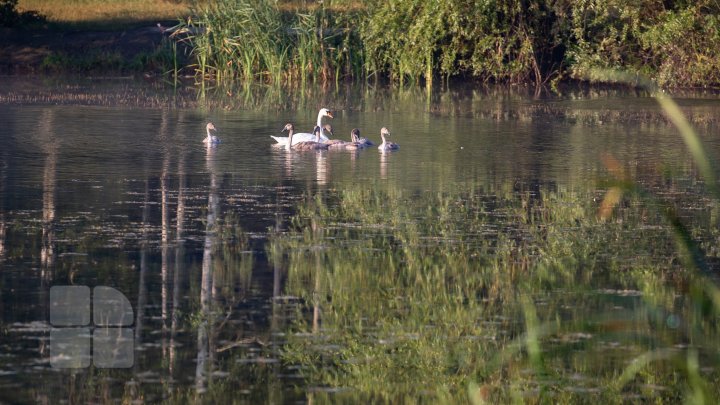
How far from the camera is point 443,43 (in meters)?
28.4

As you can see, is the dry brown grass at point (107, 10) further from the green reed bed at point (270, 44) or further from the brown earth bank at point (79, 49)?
the green reed bed at point (270, 44)

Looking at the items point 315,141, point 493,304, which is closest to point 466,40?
point 315,141

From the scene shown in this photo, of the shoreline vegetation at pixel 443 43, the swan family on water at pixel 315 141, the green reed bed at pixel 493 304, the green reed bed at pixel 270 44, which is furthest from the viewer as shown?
the green reed bed at pixel 270 44

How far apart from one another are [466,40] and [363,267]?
1966 cm

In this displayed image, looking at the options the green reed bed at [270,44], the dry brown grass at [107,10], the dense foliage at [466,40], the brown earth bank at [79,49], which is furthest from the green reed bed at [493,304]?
the dry brown grass at [107,10]

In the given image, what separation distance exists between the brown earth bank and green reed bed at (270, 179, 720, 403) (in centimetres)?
1879

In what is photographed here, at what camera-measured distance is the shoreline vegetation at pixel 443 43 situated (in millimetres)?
26203

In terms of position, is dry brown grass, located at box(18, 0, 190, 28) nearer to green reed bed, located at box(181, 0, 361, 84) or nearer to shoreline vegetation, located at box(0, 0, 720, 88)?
shoreline vegetation, located at box(0, 0, 720, 88)

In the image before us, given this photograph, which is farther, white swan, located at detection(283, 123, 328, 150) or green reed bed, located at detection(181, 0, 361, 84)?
green reed bed, located at detection(181, 0, 361, 84)

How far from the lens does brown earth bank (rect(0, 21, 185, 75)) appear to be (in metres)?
29.5

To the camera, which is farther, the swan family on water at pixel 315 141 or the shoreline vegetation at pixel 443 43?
the shoreline vegetation at pixel 443 43

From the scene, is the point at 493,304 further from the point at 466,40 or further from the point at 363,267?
the point at 466,40

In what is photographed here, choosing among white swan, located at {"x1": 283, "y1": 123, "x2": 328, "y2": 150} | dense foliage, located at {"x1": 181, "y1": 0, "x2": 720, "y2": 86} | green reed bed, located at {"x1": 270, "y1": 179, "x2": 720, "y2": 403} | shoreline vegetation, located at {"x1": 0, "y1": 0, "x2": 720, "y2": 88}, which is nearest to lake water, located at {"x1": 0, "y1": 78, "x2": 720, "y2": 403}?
green reed bed, located at {"x1": 270, "y1": 179, "x2": 720, "y2": 403}

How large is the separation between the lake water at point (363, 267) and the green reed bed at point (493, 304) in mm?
21
